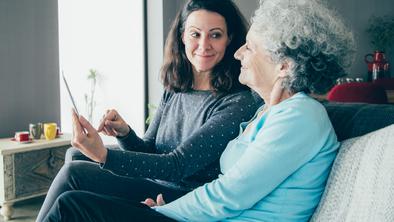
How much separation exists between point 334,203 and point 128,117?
3.62 metres

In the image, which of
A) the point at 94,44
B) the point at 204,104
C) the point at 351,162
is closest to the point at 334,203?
the point at 351,162

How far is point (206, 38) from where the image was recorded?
1.60 meters

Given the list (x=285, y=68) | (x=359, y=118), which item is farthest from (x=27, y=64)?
(x=359, y=118)

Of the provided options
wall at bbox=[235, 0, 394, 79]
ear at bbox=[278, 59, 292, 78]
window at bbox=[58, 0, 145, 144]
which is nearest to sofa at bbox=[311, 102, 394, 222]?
ear at bbox=[278, 59, 292, 78]

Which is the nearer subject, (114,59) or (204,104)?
(204,104)

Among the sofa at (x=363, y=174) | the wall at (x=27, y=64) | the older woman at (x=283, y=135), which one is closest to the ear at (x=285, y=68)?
the older woman at (x=283, y=135)

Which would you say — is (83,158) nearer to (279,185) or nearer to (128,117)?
(279,185)

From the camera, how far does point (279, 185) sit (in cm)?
108

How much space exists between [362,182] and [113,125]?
957mm

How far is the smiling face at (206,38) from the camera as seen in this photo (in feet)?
5.25

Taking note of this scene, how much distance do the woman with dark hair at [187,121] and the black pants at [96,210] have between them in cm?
22

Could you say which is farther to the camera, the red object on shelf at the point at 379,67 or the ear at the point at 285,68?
the red object on shelf at the point at 379,67

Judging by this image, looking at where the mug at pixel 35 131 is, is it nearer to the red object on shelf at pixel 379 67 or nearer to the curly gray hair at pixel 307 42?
the curly gray hair at pixel 307 42

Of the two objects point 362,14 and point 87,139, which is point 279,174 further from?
point 362,14
